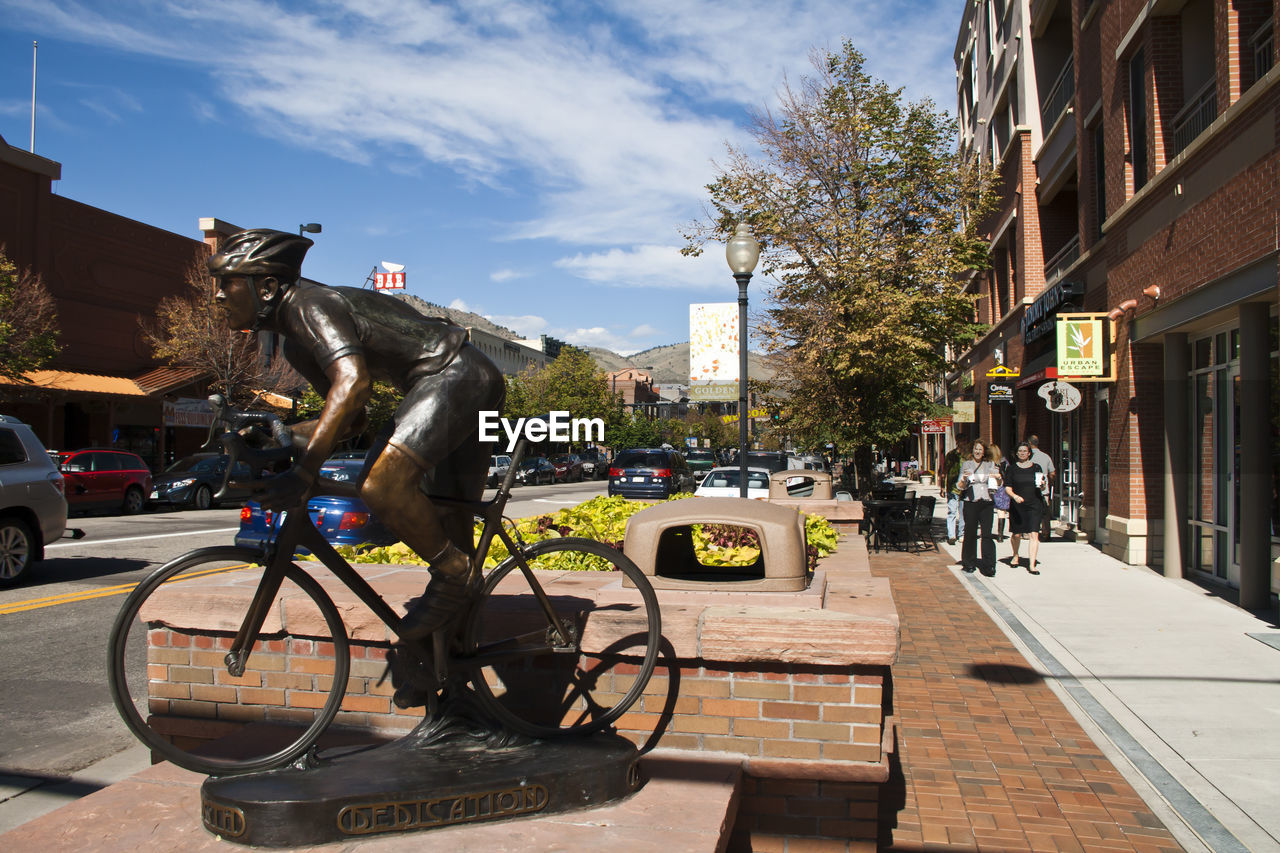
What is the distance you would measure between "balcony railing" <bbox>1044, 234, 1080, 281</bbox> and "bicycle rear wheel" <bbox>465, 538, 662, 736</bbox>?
56.4 feet

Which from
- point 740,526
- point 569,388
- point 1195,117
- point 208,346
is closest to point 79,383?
point 208,346

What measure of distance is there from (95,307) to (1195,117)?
30.9 m

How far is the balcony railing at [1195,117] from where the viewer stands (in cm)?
1114

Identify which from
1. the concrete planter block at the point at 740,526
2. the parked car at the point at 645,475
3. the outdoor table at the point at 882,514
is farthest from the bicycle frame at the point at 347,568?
the parked car at the point at 645,475

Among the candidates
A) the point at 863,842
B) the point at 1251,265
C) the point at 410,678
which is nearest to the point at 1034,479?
the point at 1251,265

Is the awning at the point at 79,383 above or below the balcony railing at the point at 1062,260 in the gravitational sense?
below

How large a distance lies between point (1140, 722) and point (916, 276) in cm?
1180

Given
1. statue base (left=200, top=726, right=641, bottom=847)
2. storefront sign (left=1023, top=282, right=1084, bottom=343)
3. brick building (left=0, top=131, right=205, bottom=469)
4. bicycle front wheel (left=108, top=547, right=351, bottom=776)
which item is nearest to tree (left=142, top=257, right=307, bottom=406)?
brick building (left=0, top=131, right=205, bottom=469)

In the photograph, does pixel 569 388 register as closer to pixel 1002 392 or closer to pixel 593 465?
pixel 593 465

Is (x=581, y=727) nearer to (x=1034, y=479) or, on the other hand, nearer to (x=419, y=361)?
(x=419, y=361)

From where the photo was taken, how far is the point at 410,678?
10.7ft

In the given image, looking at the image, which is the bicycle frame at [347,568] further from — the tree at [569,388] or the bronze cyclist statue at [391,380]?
the tree at [569,388]

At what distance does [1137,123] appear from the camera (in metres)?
13.8

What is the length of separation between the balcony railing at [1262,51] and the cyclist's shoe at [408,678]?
34.3 feet
